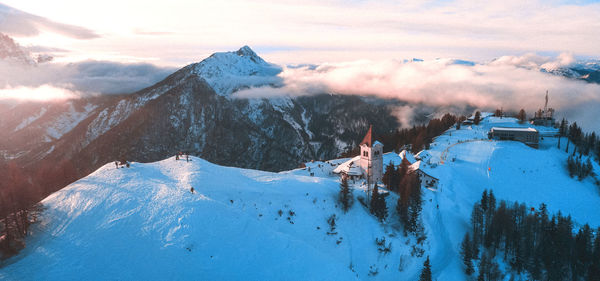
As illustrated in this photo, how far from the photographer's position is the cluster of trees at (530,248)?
47250mm

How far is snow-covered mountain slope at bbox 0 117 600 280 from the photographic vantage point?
32.6 m

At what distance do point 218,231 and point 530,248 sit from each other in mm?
49940

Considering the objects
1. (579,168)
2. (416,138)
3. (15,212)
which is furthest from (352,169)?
(579,168)

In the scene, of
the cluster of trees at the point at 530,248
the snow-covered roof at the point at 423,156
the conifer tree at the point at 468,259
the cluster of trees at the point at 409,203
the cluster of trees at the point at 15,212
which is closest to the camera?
the cluster of trees at the point at 15,212

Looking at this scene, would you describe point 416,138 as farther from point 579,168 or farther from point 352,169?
point 352,169

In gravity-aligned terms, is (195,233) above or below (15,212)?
below

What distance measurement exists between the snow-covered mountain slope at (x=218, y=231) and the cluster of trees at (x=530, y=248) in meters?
3.14

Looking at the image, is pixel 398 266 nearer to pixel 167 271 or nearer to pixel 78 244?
pixel 167 271

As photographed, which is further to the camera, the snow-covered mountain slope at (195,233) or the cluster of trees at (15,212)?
the cluster of trees at (15,212)

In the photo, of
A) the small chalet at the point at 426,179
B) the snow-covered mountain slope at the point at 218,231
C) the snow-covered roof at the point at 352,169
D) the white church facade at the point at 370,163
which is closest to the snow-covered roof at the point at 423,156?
the small chalet at the point at 426,179

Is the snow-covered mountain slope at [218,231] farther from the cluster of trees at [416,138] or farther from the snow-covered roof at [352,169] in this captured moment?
the cluster of trees at [416,138]

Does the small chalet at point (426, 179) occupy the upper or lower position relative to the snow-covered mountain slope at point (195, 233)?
lower

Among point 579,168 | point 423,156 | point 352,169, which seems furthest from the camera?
point 423,156

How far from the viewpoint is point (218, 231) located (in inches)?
1501
